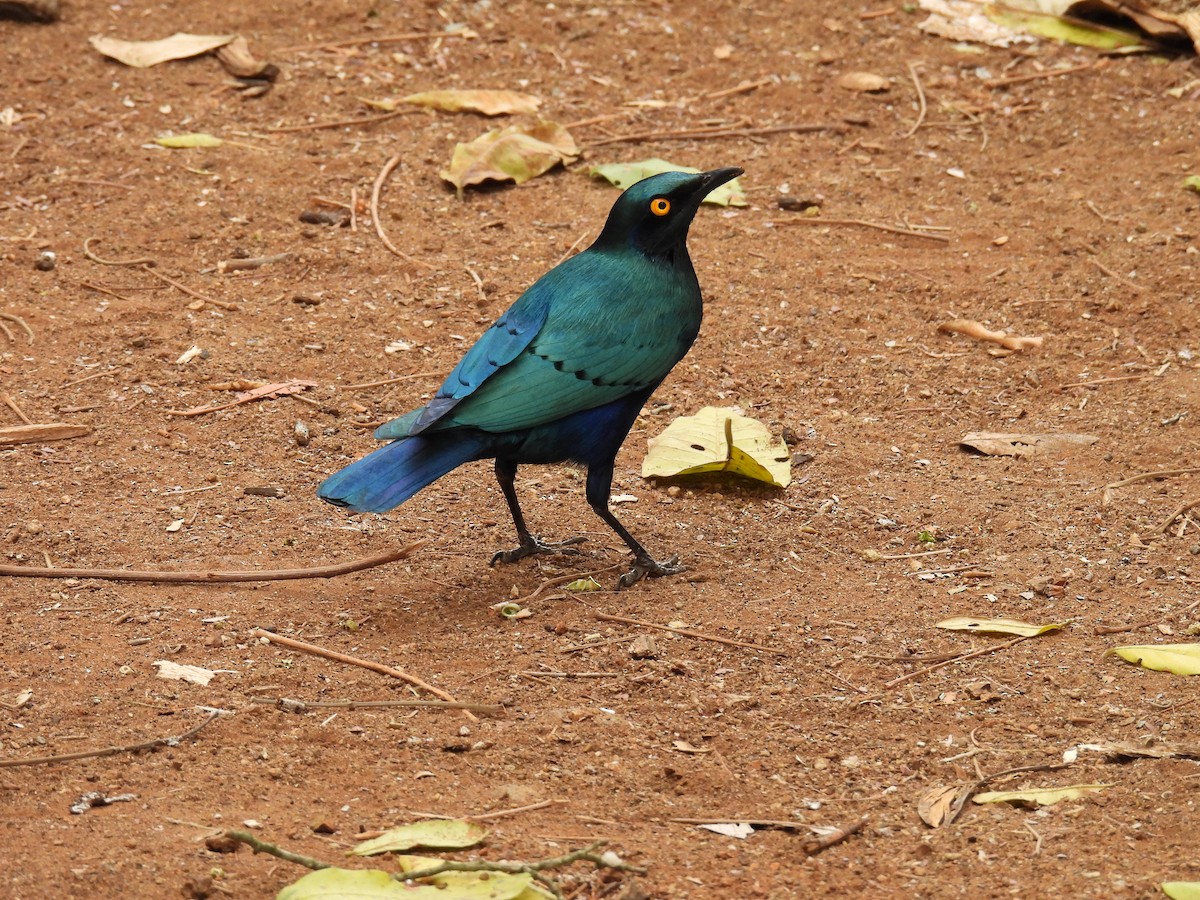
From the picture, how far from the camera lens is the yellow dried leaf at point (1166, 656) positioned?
4.06m

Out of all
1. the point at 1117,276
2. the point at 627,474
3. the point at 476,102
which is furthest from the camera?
the point at 476,102

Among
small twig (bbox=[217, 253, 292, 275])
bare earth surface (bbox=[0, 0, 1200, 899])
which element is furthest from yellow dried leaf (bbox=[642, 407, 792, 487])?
small twig (bbox=[217, 253, 292, 275])

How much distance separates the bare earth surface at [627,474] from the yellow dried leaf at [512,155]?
0.51 ft

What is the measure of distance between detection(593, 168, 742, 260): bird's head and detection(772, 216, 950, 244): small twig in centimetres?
246

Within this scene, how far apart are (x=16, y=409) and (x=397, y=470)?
208cm

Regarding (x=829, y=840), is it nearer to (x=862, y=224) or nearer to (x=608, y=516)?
(x=608, y=516)

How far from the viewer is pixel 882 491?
5488mm

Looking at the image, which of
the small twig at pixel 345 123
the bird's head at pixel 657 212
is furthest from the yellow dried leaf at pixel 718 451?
the small twig at pixel 345 123

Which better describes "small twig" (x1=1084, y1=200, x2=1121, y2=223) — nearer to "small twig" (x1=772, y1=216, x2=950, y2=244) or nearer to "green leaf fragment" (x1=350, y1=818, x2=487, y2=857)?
"small twig" (x1=772, y1=216, x2=950, y2=244)

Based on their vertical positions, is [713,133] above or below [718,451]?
above

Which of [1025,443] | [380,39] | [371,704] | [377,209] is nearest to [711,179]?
[1025,443]

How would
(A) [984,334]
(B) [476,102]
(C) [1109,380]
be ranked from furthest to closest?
(B) [476,102] < (A) [984,334] < (C) [1109,380]

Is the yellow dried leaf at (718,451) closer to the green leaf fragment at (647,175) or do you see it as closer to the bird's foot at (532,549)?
the bird's foot at (532,549)

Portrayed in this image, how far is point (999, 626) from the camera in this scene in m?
4.35
